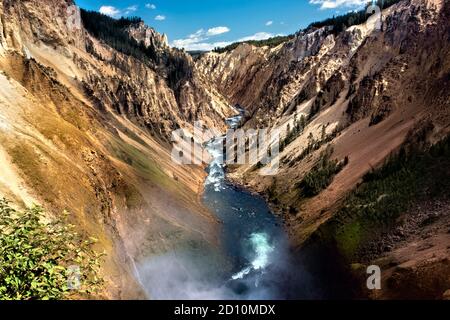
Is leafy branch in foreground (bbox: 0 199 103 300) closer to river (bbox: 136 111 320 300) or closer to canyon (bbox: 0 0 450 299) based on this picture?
canyon (bbox: 0 0 450 299)

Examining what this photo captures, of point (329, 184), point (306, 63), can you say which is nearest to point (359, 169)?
point (329, 184)

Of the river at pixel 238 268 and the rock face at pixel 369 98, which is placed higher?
the rock face at pixel 369 98

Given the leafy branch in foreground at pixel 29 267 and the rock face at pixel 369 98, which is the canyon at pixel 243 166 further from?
the leafy branch in foreground at pixel 29 267

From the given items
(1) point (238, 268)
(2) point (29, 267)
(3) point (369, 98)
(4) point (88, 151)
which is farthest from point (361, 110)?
(2) point (29, 267)

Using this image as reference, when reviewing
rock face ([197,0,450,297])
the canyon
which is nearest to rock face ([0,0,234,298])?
the canyon

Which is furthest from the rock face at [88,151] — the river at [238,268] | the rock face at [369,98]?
the rock face at [369,98]
